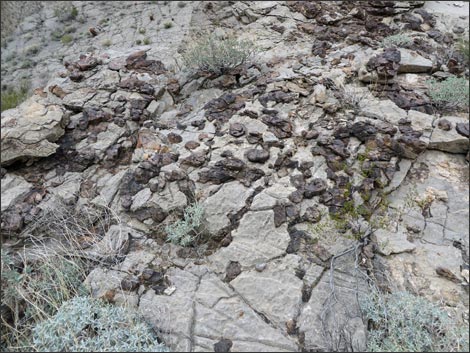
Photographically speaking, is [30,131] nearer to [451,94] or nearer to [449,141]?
[449,141]

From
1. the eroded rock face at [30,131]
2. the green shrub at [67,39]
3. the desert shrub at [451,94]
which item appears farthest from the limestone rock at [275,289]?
the green shrub at [67,39]

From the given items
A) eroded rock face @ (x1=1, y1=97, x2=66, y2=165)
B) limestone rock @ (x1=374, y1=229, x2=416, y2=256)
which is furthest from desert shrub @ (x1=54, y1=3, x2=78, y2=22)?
limestone rock @ (x1=374, y1=229, x2=416, y2=256)

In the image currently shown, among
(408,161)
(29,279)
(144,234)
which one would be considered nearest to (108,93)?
(144,234)

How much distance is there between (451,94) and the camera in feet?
12.1

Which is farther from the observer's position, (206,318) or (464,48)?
(464,48)

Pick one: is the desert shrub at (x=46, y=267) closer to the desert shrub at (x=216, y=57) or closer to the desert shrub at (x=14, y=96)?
the desert shrub at (x=216, y=57)

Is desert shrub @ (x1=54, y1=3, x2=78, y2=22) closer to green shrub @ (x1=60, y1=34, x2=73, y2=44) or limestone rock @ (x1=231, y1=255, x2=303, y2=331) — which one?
green shrub @ (x1=60, y1=34, x2=73, y2=44)

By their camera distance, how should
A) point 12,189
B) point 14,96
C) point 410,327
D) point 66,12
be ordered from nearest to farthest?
point 410,327 < point 12,189 < point 14,96 < point 66,12

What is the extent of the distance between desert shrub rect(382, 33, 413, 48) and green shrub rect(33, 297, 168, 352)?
4465 mm

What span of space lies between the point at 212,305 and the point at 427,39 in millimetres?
4486

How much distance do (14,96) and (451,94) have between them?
669cm

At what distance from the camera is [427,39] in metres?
4.64

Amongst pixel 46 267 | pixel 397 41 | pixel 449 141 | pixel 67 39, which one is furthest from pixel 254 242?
pixel 67 39

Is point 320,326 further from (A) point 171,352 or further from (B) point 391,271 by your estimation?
(A) point 171,352
